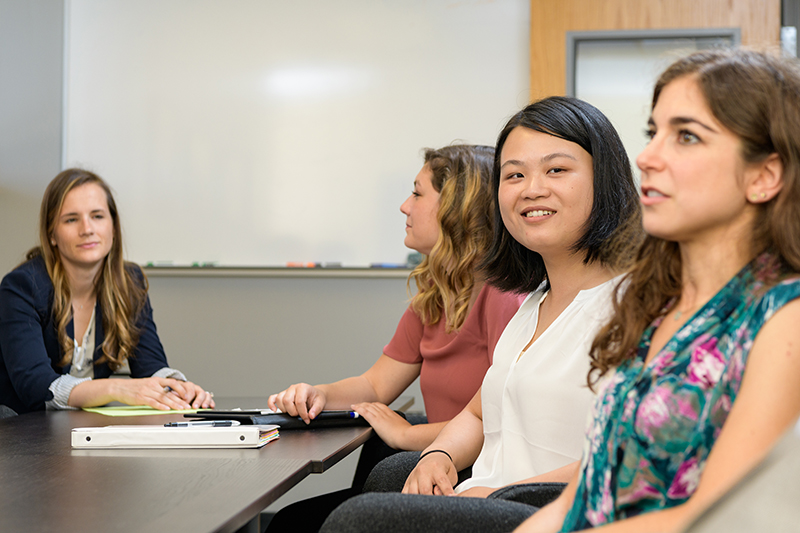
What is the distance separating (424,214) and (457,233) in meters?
0.14

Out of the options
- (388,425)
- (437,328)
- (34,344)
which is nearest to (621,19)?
(437,328)

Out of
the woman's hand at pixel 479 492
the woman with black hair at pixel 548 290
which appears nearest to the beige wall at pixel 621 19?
the woman with black hair at pixel 548 290

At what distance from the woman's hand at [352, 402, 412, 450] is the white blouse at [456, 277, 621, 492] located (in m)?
0.35

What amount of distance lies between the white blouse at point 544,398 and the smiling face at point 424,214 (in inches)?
28.7

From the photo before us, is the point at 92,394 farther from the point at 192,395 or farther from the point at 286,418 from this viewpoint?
the point at 286,418

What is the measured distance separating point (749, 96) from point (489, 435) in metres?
0.83

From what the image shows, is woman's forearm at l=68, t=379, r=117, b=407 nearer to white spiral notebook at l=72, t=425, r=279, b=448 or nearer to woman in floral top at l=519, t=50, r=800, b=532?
white spiral notebook at l=72, t=425, r=279, b=448

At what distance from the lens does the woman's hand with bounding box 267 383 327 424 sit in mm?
1669

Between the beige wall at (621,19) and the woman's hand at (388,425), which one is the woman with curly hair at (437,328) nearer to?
the woman's hand at (388,425)

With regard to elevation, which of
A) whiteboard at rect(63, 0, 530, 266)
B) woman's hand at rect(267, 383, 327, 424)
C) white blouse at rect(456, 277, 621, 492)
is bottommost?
woman's hand at rect(267, 383, 327, 424)

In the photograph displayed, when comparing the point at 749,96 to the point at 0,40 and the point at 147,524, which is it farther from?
the point at 0,40

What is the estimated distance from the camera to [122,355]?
2.33m

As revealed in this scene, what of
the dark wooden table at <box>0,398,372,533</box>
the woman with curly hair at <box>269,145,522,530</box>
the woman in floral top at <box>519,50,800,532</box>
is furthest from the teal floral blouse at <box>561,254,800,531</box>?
the woman with curly hair at <box>269,145,522,530</box>

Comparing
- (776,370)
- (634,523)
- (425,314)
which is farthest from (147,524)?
(425,314)
